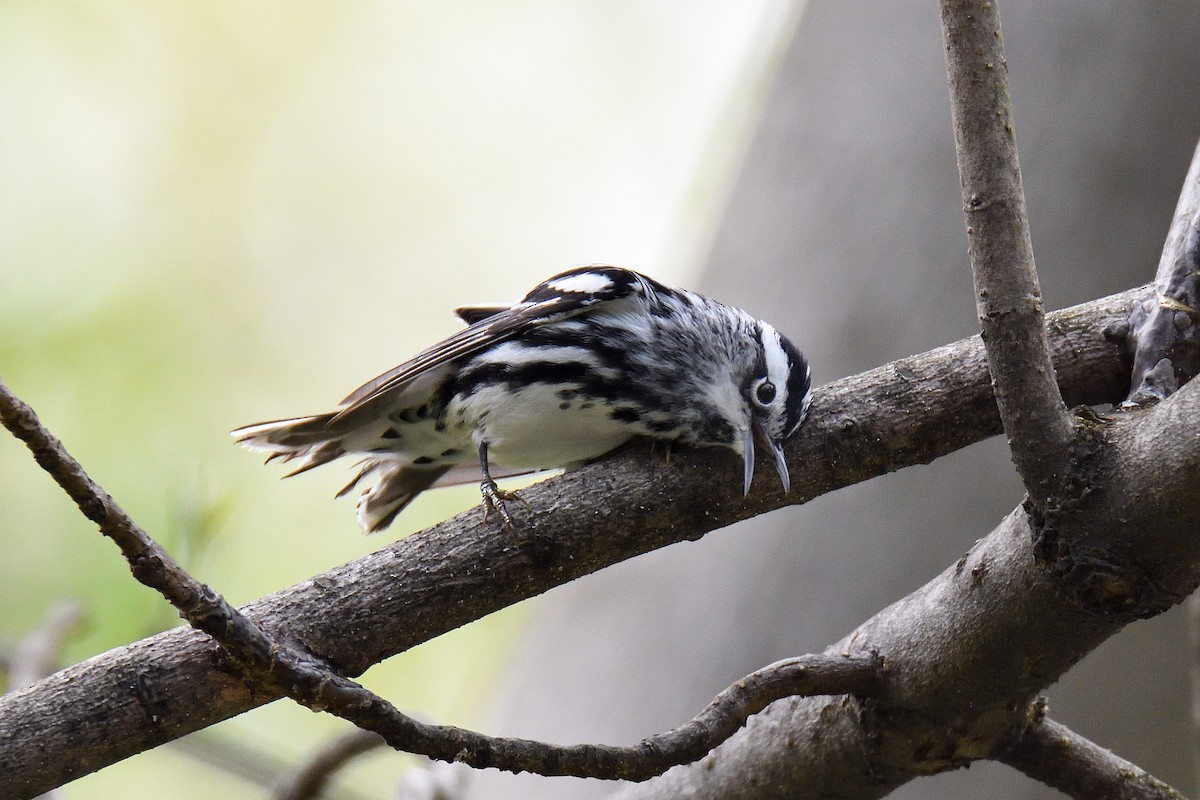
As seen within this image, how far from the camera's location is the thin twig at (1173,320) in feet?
6.31

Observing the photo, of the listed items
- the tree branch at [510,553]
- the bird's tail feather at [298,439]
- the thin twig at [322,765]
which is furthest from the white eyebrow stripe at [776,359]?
the thin twig at [322,765]

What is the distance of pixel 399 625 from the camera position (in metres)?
1.82

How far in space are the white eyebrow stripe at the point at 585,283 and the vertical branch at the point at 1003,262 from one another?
118 cm

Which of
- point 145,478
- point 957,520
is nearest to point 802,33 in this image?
point 957,520

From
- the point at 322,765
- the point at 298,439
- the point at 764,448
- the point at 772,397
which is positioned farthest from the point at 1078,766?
the point at 298,439

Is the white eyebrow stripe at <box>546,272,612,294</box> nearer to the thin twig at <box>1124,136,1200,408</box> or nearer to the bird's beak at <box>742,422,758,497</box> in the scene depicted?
the bird's beak at <box>742,422,758,497</box>

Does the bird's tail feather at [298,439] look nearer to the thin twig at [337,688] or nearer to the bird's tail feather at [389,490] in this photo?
the bird's tail feather at [389,490]

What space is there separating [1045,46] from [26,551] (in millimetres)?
5426

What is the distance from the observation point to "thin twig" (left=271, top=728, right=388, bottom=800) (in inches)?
109

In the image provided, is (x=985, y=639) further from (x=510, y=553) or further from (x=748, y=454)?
(x=510, y=553)

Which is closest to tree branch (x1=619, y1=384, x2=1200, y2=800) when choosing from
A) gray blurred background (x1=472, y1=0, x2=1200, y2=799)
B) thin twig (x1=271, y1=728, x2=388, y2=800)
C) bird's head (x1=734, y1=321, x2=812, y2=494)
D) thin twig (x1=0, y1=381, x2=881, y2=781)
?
thin twig (x1=0, y1=381, x2=881, y2=781)

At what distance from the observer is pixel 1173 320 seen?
6.40ft

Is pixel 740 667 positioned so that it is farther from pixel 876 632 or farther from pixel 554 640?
pixel 876 632

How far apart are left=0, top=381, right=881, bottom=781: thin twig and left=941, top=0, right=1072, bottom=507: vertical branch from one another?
56 centimetres
